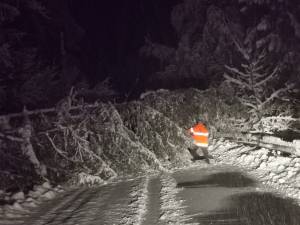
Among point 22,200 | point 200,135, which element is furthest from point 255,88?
point 22,200

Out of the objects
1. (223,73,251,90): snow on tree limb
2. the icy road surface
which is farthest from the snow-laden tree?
the icy road surface

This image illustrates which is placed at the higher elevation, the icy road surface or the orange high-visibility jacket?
the orange high-visibility jacket

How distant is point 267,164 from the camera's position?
29.5 ft

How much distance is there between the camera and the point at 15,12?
1202cm

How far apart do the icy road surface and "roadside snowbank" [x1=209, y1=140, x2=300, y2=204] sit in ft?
0.99

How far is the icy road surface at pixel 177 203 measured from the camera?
6.68 m

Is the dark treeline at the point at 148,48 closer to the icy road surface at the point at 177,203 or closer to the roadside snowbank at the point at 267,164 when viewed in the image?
the roadside snowbank at the point at 267,164

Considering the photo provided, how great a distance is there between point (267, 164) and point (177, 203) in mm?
2690

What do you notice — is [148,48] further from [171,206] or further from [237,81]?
[171,206]

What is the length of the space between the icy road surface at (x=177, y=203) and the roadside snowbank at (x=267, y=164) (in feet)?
0.99

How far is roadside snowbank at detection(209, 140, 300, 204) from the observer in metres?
7.69

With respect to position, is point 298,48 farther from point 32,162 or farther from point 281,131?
point 32,162

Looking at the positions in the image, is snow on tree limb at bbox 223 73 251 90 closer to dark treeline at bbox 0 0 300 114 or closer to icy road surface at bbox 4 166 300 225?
dark treeline at bbox 0 0 300 114

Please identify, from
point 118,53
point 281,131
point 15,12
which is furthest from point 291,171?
point 118,53
